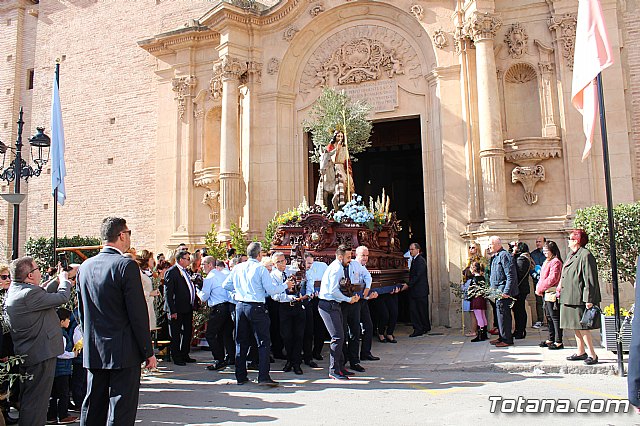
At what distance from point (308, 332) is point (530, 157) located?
7139mm

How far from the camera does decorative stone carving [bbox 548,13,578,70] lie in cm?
1288

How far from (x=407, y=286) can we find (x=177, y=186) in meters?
8.74

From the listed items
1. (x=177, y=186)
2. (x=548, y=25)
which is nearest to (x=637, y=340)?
(x=548, y=25)

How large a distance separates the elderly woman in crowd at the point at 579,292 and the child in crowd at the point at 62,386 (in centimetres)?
670

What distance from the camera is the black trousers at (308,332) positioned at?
9008 millimetres

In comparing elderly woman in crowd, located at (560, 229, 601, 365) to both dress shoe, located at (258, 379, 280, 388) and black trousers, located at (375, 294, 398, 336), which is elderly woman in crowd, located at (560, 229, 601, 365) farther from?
dress shoe, located at (258, 379, 280, 388)

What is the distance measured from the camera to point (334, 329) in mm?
7750

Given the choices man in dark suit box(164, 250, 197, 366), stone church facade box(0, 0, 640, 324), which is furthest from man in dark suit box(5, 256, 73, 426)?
stone church facade box(0, 0, 640, 324)

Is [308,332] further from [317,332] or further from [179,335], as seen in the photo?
[179,335]

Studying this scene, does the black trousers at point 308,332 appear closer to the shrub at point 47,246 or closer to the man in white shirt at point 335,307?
the man in white shirt at point 335,307

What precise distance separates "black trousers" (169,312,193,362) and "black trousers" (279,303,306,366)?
1917 mm

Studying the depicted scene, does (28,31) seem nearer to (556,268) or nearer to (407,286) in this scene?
(407,286)

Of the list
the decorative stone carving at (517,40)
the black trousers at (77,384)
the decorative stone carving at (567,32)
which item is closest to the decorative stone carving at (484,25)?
the decorative stone carving at (517,40)

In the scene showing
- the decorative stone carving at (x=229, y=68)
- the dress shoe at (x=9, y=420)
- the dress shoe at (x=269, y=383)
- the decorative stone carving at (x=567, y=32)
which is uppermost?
the decorative stone carving at (x=229, y=68)
